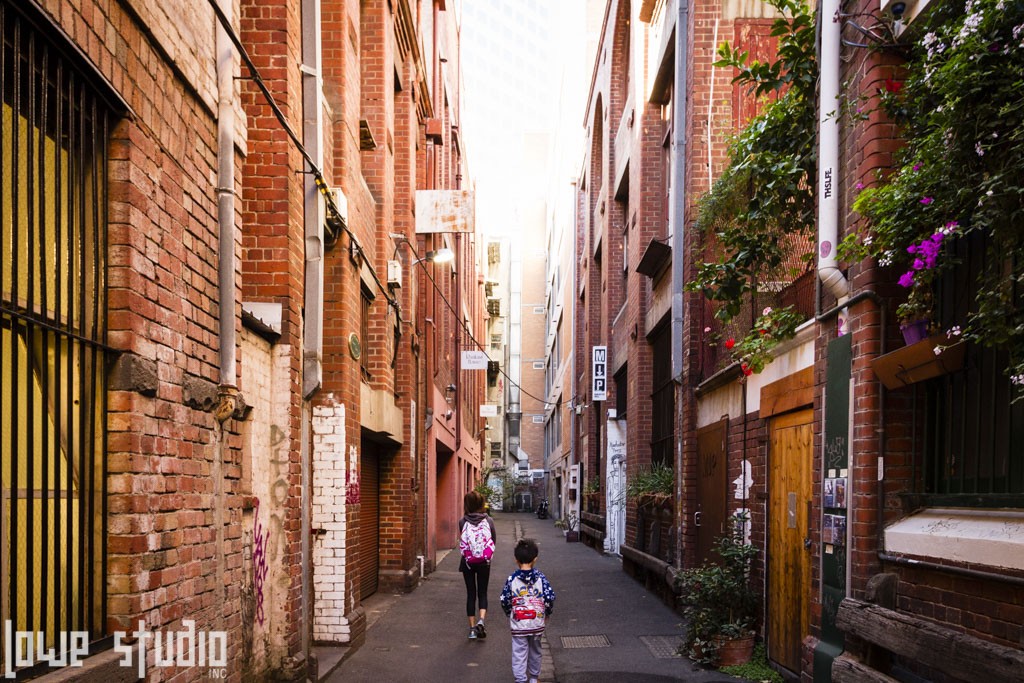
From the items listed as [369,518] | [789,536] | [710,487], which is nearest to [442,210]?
[369,518]

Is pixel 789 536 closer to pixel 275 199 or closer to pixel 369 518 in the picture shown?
pixel 275 199

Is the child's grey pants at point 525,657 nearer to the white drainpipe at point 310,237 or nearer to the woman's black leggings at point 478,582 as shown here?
the white drainpipe at point 310,237

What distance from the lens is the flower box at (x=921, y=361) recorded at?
4875 mm

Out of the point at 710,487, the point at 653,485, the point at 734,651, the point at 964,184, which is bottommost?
the point at 734,651

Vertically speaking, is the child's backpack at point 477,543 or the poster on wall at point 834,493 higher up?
the poster on wall at point 834,493

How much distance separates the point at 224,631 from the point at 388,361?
7351mm

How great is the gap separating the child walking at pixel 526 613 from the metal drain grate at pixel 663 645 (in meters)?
2.02

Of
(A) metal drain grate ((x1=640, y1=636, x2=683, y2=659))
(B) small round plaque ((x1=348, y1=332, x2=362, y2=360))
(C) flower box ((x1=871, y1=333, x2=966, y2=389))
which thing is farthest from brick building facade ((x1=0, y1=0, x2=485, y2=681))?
(C) flower box ((x1=871, y1=333, x2=966, y2=389))

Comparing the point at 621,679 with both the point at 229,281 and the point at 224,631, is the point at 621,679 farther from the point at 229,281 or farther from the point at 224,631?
the point at 229,281

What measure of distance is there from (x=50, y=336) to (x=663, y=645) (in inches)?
296

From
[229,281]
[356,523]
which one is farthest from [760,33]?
[229,281]

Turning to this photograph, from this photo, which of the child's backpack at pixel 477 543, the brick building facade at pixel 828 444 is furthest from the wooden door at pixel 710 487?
the child's backpack at pixel 477 543

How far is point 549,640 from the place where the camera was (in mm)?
10250

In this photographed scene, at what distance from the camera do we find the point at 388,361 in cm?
1259
